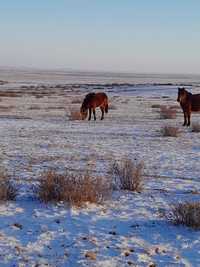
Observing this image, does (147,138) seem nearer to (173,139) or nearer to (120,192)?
(173,139)

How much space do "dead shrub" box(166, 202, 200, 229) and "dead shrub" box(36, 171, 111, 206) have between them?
4.73 ft

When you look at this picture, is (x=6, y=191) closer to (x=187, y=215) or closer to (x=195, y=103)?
(x=187, y=215)

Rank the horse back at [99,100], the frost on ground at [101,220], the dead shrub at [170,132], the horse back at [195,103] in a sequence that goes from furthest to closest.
Result: the horse back at [99,100], the horse back at [195,103], the dead shrub at [170,132], the frost on ground at [101,220]

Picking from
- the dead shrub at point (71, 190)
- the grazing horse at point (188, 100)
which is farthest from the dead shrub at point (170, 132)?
the dead shrub at point (71, 190)

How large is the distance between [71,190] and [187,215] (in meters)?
1.93

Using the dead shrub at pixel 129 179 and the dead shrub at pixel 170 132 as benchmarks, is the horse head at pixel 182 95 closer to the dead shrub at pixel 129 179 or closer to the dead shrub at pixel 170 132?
the dead shrub at pixel 170 132

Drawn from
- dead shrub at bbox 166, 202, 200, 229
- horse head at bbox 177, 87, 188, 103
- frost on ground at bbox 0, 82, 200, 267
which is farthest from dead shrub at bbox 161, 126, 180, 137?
dead shrub at bbox 166, 202, 200, 229

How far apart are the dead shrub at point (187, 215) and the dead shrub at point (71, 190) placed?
1.44 meters

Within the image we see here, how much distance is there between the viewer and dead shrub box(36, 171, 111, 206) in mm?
7523

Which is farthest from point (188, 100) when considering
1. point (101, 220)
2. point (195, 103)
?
point (101, 220)

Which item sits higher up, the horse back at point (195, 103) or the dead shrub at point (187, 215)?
the horse back at point (195, 103)

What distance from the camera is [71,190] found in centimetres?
760

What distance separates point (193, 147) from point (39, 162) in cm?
557

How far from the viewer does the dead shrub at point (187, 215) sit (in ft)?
21.3
